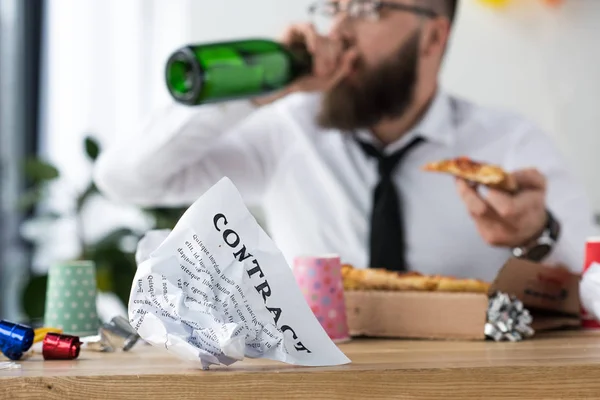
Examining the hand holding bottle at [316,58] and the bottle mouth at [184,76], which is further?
the hand holding bottle at [316,58]

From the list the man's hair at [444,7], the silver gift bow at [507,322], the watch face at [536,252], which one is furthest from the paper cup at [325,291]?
the man's hair at [444,7]

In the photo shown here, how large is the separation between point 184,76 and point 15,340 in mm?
668

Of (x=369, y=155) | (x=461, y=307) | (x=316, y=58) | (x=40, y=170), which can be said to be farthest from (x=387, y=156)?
(x=40, y=170)

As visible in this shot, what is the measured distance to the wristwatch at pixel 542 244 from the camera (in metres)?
1.49

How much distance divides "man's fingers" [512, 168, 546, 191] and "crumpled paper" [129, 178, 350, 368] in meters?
0.72

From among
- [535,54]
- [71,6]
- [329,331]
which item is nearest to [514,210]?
[329,331]

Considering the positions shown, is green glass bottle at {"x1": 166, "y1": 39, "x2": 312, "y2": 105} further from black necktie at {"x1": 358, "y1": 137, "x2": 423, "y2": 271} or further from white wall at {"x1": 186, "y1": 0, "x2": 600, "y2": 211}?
white wall at {"x1": 186, "y1": 0, "x2": 600, "y2": 211}

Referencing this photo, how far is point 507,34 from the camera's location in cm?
303

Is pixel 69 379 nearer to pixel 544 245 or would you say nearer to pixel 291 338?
pixel 291 338

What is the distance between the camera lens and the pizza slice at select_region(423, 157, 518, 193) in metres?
1.33

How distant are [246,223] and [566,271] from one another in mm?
616

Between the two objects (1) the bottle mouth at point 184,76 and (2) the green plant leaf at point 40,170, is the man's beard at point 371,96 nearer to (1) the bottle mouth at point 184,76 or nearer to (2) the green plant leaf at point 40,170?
(1) the bottle mouth at point 184,76

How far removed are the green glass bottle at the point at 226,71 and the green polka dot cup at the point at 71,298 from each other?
0.37m

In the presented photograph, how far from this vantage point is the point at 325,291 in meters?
1.08
